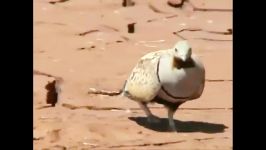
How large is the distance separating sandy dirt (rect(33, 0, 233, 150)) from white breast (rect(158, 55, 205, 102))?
0.22 m

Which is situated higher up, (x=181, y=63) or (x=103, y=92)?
(x=181, y=63)

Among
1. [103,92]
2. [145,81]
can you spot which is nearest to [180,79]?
[145,81]

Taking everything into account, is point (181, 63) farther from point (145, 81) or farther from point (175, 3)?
point (175, 3)

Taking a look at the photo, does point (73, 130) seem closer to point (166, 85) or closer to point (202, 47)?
point (166, 85)

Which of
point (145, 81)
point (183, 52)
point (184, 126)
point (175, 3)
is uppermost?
point (183, 52)

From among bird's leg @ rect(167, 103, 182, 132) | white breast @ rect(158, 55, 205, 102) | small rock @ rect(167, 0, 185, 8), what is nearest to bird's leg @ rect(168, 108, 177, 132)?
bird's leg @ rect(167, 103, 182, 132)

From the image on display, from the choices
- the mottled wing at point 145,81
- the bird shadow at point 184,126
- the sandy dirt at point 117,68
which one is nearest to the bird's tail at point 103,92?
the sandy dirt at point 117,68

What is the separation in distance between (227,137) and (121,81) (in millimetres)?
859

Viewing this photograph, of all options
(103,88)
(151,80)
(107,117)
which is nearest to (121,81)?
(103,88)

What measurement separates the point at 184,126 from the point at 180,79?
1.21 ft

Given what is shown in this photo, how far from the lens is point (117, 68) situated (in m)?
4.58

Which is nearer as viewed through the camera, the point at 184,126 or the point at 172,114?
the point at 172,114

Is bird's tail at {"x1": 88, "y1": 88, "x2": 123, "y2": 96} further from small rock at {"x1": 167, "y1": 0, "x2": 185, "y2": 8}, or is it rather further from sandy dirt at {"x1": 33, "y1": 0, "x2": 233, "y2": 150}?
small rock at {"x1": 167, "y1": 0, "x2": 185, "y2": 8}

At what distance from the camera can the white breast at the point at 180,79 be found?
3.54 metres
